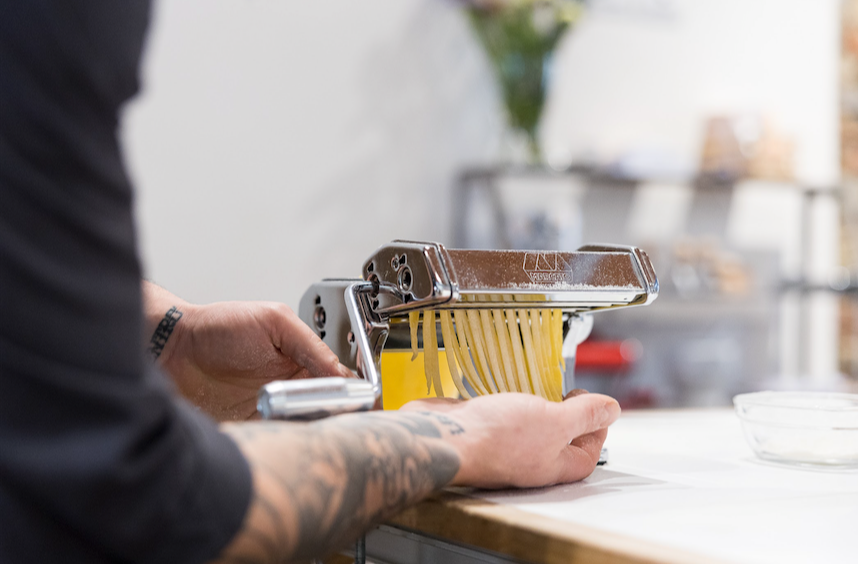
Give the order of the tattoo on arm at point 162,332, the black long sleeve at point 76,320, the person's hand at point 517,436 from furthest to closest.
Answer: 1. the tattoo on arm at point 162,332
2. the person's hand at point 517,436
3. the black long sleeve at point 76,320

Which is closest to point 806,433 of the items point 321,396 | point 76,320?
point 321,396

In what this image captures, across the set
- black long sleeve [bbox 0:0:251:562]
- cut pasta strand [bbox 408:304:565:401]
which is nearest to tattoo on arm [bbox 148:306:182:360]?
cut pasta strand [bbox 408:304:565:401]

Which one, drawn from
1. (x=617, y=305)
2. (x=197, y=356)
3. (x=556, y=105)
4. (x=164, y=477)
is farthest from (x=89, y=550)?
(x=556, y=105)

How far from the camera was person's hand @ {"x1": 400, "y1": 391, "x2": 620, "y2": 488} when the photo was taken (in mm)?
780

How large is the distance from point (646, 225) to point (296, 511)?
2.58 meters

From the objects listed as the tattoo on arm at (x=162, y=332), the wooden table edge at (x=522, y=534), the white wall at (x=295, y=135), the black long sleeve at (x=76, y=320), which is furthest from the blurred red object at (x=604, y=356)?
the black long sleeve at (x=76, y=320)

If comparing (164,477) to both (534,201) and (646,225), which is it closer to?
(534,201)

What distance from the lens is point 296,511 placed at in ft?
2.03

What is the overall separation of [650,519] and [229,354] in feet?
1.88

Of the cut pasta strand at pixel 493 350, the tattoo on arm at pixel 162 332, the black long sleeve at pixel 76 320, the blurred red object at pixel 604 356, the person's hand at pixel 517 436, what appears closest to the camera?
the black long sleeve at pixel 76 320

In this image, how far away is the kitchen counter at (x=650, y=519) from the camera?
654 millimetres

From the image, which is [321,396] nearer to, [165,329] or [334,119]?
[165,329]

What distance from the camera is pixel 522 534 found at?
0.70 meters

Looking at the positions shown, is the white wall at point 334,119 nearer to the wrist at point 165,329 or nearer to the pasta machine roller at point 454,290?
the wrist at point 165,329
